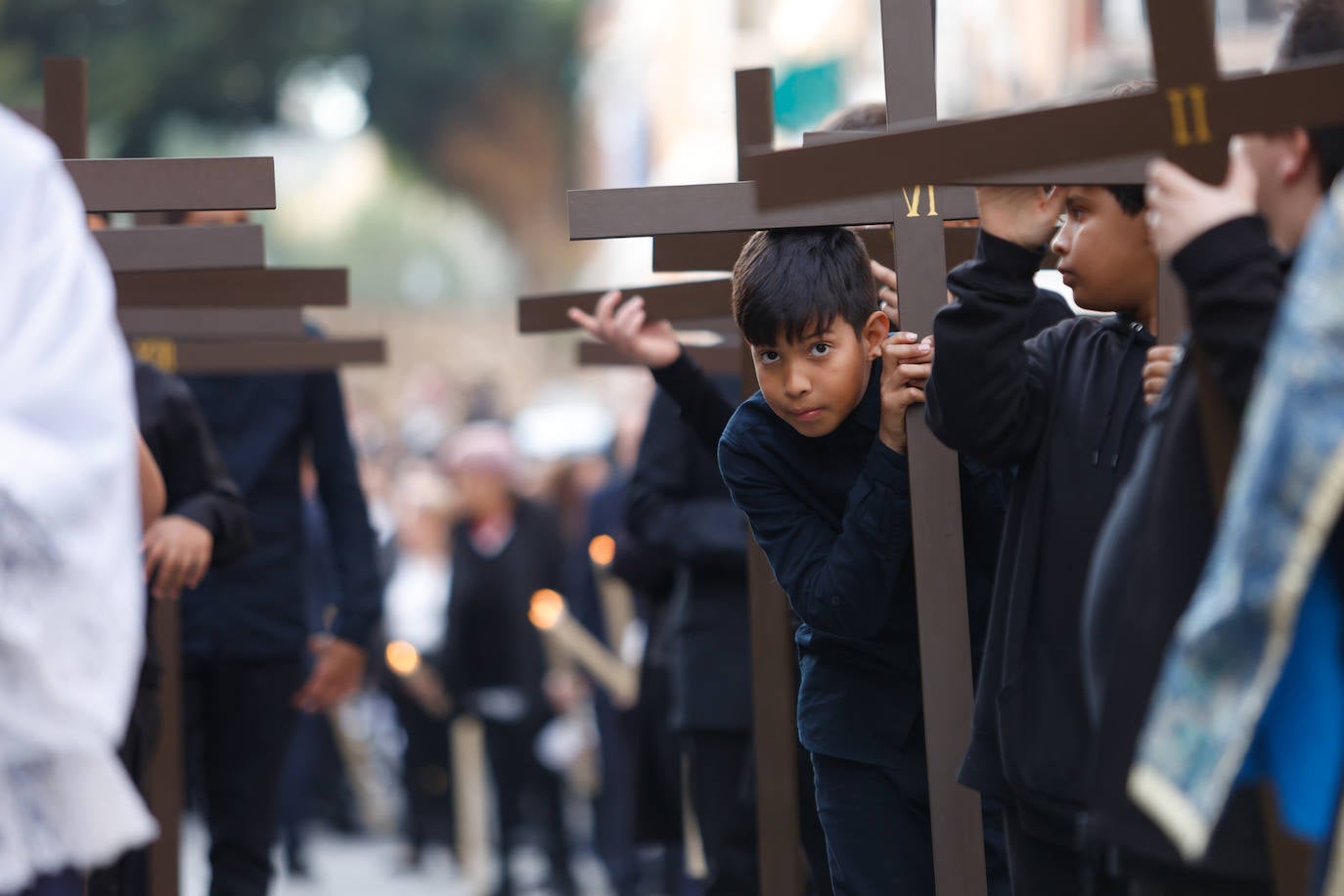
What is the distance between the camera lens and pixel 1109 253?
125 inches

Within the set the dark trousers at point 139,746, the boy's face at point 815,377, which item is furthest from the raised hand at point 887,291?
the dark trousers at point 139,746

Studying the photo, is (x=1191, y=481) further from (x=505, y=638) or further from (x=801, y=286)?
(x=505, y=638)

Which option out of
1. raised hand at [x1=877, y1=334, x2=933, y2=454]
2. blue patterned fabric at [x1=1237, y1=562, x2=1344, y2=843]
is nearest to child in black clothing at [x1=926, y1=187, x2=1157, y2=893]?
raised hand at [x1=877, y1=334, x2=933, y2=454]

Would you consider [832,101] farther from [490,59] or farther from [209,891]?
[209,891]

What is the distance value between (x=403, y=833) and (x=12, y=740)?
28.4ft

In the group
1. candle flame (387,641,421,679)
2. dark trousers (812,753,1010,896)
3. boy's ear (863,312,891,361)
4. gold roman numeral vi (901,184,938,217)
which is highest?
gold roman numeral vi (901,184,938,217)

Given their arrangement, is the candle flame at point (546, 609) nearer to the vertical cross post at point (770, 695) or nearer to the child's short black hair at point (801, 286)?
the vertical cross post at point (770, 695)

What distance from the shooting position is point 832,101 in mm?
27656

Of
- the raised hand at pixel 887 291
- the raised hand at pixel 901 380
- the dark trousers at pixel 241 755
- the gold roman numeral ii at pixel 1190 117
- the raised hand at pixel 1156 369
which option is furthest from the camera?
the dark trousers at pixel 241 755

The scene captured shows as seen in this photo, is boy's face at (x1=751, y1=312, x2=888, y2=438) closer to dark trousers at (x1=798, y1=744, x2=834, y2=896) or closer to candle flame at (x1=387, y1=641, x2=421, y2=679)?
dark trousers at (x1=798, y1=744, x2=834, y2=896)

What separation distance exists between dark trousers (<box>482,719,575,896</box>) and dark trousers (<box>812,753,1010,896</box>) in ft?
17.9

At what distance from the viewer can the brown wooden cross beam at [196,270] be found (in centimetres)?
358

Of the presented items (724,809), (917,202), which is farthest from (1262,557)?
(724,809)

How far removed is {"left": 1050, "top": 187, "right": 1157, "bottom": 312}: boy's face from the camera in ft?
10.4
